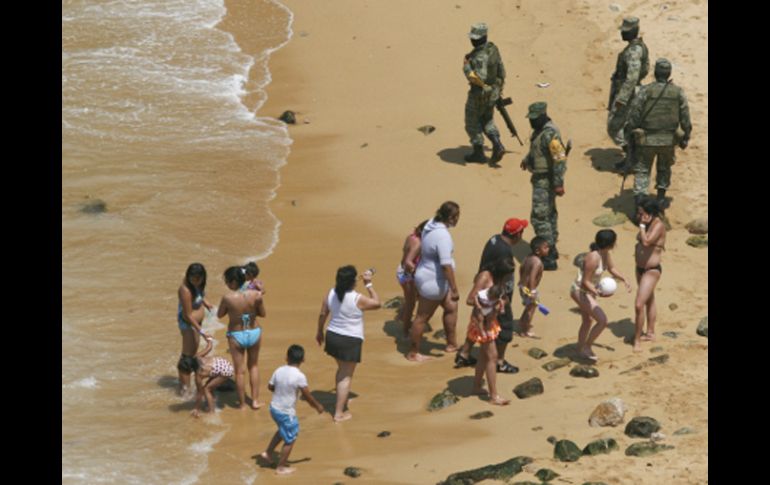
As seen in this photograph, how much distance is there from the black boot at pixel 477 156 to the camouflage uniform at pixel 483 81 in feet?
1.07

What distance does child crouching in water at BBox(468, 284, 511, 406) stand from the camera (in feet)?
44.6

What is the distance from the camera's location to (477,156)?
19.8 metres

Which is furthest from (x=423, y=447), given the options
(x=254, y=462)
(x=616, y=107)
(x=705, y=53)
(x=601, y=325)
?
(x=705, y=53)

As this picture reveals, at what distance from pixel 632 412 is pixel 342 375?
2.64 m

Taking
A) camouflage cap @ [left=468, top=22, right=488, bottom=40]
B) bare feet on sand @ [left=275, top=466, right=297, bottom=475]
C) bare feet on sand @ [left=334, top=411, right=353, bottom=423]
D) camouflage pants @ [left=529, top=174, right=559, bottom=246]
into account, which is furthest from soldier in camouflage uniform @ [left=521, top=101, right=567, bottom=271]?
bare feet on sand @ [left=275, top=466, right=297, bottom=475]

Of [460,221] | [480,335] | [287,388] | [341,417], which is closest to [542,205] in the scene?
[460,221]

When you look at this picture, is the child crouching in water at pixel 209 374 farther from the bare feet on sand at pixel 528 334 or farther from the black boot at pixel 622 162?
the black boot at pixel 622 162

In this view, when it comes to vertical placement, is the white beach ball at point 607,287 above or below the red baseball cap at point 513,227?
below

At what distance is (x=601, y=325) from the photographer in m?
14.4

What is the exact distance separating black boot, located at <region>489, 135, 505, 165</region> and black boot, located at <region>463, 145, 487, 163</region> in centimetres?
11

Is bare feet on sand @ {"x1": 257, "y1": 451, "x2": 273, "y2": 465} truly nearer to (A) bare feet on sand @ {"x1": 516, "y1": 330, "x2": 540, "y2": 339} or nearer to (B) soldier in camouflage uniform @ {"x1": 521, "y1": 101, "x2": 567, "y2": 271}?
(A) bare feet on sand @ {"x1": 516, "y1": 330, "x2": 540, "y2": 339}

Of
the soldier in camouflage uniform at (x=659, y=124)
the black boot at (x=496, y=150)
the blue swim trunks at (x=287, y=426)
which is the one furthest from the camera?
the black boot at (x=496, y=150)

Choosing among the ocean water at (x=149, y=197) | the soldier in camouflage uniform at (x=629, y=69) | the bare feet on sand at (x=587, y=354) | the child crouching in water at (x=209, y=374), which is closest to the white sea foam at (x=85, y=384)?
the ocean water at (x=149, y=197)

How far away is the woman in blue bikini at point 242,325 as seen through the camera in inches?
546
